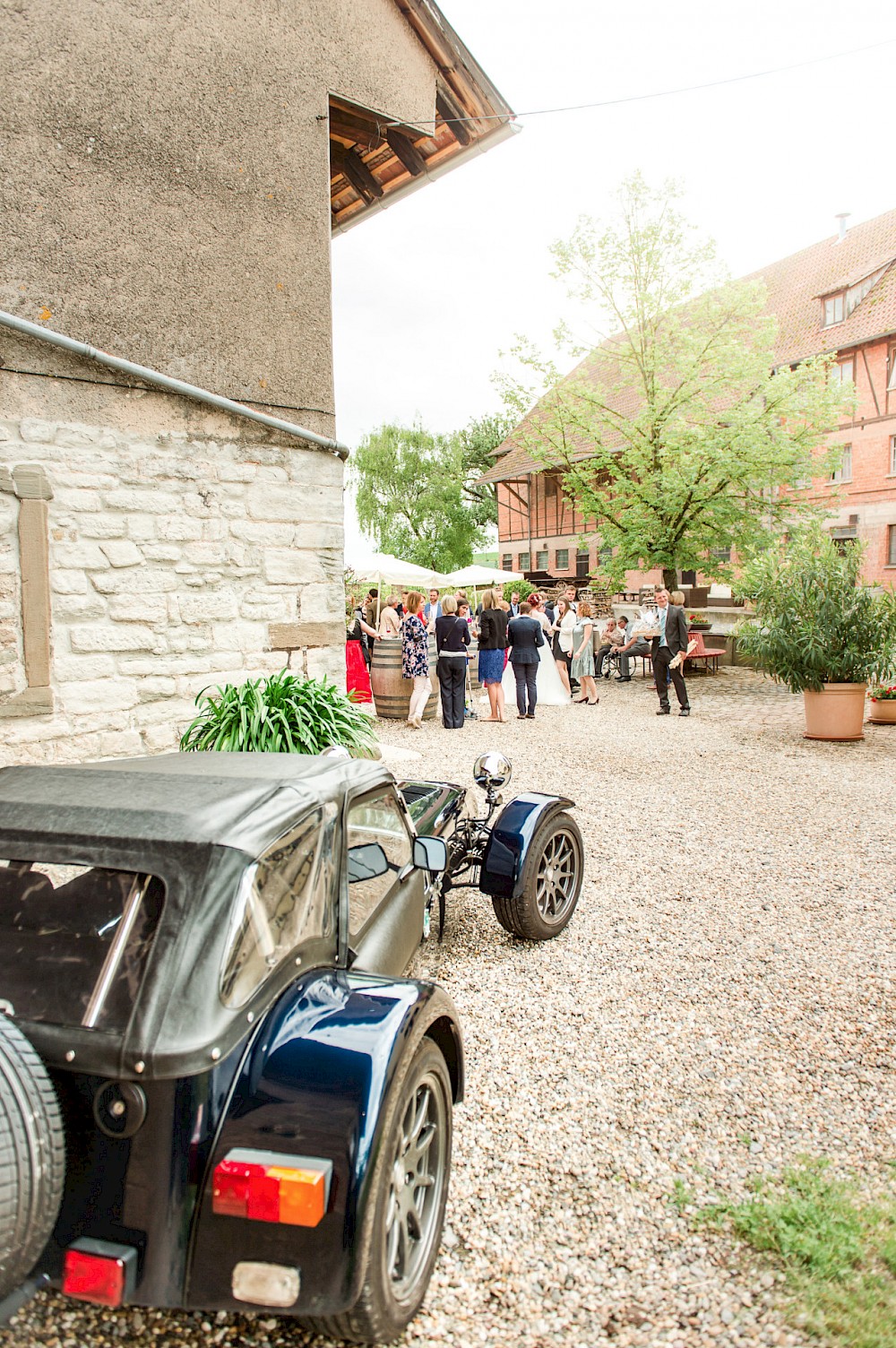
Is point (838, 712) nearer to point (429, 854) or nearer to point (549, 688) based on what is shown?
point (549, 688)

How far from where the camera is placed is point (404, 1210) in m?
1.95

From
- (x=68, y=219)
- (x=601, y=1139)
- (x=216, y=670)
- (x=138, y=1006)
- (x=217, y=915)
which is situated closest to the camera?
(x=138, y=1006)

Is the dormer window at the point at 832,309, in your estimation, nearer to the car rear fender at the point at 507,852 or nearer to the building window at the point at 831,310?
the building window at the point at 831,310

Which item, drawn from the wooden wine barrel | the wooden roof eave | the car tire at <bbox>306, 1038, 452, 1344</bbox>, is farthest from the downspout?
the car tire at <bbox>306, 1038, 452, 1344</bbox>

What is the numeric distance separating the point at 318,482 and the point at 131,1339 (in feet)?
21.5

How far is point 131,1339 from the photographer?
185 cm

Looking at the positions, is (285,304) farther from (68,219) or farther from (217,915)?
(217,915)

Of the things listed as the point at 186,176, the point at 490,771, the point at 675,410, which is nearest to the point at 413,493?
the point at 675,410

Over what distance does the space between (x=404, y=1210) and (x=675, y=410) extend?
1811 centimetres

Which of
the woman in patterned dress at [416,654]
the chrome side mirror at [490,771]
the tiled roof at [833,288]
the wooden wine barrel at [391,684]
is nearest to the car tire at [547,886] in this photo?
the chrome side mirror at [490,771]

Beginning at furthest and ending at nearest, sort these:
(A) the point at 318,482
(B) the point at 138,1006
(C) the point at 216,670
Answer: (A) the point at 318,482
(C) the point at 216,670
(B) the point at 138,1006

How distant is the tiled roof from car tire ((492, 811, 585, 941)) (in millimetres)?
23013

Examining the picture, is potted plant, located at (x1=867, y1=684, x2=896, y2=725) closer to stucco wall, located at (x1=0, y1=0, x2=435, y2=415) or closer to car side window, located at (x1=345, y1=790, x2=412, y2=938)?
stucco wall, located at (x1=0, y1=0, x2=435, y2=415)

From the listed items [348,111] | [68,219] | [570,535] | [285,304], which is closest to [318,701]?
[285,304]
